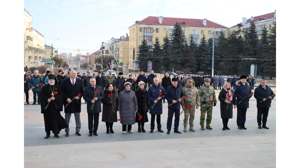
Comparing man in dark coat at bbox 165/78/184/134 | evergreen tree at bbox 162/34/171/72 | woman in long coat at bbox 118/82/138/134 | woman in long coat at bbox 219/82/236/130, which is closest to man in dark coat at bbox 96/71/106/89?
woman in long coat at bbox 118/82/138/134

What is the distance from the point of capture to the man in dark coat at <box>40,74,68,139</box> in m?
7.35

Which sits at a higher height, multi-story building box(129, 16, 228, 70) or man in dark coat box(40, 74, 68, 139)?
multi-story building box(129, 16, 228, 70)

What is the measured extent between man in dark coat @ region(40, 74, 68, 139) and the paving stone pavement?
38 cm

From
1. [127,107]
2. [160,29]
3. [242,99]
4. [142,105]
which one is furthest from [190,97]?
[160,29]

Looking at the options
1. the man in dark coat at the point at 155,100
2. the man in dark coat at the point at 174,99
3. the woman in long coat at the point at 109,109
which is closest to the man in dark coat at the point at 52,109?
the woman in long coat at the point at 109,109

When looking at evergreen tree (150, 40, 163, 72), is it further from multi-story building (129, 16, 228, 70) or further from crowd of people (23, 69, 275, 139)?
crowd of people (23, 69, 275, 139)

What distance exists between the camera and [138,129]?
8.46 meters

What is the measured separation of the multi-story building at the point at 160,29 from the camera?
80.6 metres

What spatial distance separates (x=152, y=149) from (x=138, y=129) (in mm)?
2229

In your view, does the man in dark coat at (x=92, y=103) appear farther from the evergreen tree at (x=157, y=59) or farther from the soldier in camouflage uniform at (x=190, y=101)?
the evergreen tree at (x=157, y=59)
